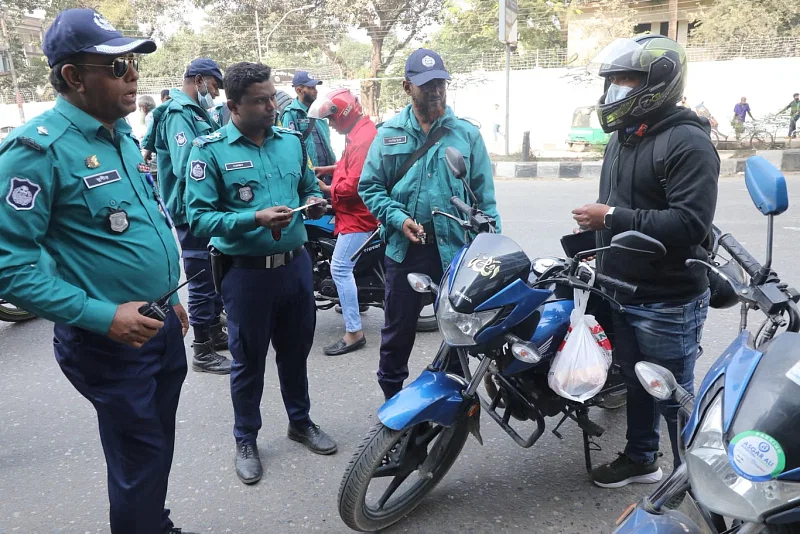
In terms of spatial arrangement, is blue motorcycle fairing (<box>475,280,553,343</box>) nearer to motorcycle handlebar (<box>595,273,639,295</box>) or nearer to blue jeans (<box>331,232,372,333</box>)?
motorcycle handlebar (<box>595,273,639,295</box>)

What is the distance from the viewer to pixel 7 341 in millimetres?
4535

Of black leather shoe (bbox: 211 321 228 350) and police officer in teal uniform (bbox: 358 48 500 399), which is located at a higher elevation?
police officer in teal uniform (bbox: 358 48 500 399)

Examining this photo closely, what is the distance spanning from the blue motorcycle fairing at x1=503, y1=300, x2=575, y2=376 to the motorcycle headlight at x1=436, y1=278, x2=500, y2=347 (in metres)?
0.29

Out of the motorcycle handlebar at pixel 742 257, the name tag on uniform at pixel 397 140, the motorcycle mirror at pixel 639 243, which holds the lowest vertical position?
the motorcycle handlebar at pixel 742 257

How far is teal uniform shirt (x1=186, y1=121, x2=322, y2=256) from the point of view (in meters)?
2.53

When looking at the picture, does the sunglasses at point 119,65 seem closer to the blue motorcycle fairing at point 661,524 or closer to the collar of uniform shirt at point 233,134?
the collar of uniform shirt at point 233,134

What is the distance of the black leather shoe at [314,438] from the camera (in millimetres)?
2918

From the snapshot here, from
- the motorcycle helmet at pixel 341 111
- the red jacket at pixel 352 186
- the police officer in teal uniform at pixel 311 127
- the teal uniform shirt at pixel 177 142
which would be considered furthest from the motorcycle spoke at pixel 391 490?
the police officer in teal uniform at pixel 311 127

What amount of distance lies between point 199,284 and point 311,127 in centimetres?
167

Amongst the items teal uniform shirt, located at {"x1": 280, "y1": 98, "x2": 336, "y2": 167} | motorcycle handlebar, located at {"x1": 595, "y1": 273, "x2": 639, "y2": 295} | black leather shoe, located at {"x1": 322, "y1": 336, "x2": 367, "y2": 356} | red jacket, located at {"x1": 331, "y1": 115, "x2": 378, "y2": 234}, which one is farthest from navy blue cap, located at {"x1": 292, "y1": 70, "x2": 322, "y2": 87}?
motorcycle handlebar, located at {"x1": 595, "y1": 273, "x2": 639, "y2": 295}

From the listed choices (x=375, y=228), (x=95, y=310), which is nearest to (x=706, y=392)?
(x=95, y=310)

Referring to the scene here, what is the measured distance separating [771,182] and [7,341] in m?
4.98

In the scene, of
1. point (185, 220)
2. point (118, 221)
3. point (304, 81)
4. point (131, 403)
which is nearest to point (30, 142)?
point (118, 221)

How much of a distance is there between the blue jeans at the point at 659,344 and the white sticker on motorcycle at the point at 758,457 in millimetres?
1135
